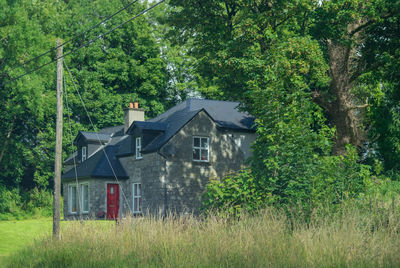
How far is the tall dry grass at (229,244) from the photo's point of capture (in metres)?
10.8

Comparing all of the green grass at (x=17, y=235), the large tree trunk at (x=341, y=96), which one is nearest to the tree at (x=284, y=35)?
the large tree trunk at (x=341, y=96)

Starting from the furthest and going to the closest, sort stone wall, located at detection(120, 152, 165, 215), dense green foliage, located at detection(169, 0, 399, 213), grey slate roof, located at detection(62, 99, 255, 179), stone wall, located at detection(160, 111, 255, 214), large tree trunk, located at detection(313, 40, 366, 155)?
1. grey slate roof, located at detection(62, 99, 255, 179)
2. stone wall, located at detection(160, 111, 255, 214)
3. stone wall, located at detection(120, 152, 165, 215)
4. large tree trunk, located at detection(313, 40, 366, 155)
5. dense green foliage, located at detection(169, 0, 399, 213)

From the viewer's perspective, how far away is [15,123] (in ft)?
151

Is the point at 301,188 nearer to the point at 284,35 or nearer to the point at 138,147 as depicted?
the point at 284,35

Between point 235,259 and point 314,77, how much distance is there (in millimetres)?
15328

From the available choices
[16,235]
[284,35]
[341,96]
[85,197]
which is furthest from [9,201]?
[341,96]

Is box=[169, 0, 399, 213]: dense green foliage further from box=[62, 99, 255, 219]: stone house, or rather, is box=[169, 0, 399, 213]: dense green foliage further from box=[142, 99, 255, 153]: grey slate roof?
box=[62, 99, 255, 219]: stone house

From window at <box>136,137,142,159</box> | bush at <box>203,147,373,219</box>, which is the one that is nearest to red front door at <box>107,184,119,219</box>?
window at <box>136,137,142,159</box>

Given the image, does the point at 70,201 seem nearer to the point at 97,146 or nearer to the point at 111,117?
the point at 97,146

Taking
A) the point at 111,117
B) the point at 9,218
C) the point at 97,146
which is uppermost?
the point at 111,117

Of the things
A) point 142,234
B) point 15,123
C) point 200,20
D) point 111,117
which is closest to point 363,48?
point 200,20

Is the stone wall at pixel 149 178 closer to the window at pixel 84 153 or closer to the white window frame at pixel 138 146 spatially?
the white window frame at pixel 138 146

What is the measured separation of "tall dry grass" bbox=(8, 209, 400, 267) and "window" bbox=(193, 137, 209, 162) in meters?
15.6

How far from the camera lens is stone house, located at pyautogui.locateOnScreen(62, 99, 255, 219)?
31.6 meters
